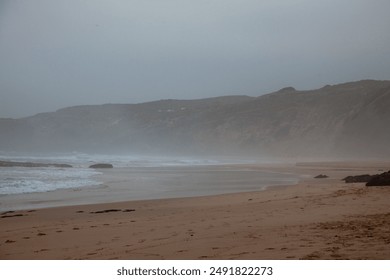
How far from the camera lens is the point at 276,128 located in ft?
208

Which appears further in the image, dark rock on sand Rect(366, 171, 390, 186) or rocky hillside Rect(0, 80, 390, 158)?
rocky hillside Rect(0, 80, 390, 158)

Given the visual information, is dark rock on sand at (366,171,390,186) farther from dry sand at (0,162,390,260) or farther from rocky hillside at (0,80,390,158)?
rocky hillside at (0,80,390,158)

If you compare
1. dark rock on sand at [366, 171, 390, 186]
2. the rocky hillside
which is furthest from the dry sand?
the rocky hillside

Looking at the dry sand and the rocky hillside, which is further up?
the rocky hillside

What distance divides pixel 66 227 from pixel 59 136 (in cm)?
8450

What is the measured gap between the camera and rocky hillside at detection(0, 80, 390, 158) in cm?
4884

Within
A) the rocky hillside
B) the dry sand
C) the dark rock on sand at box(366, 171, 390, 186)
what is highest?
the rocky hillside

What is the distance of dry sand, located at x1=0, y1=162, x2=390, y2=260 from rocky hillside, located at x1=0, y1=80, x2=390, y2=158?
127ft

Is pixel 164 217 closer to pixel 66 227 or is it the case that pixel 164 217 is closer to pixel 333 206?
pixel 66 227

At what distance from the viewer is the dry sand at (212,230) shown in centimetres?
412

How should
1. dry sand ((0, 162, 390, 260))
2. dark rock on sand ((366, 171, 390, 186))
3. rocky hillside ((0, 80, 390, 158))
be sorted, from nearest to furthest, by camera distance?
dry sand ((0, 162, 390, 260)) < dark rock on sand ((366, 171, 390, 186)) < rocky hillside ((0, 80, 390, 158))

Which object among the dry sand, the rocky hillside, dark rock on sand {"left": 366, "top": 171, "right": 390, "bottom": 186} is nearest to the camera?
the dry sand

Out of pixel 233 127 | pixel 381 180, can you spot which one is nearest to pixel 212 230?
pixel 381 180
